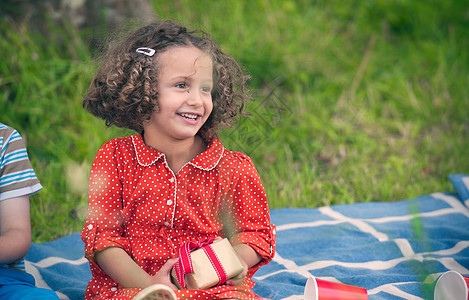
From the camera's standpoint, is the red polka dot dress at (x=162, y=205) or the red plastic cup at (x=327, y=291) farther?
the red polka dot dress at (x=162, y=205)

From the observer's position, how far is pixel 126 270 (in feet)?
5.32

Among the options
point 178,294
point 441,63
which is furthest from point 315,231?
point 441,63

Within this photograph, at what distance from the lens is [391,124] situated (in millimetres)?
3826

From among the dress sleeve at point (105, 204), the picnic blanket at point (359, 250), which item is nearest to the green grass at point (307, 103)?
the picnic blanket at point (359, 250)

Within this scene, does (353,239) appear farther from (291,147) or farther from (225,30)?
(225,30)

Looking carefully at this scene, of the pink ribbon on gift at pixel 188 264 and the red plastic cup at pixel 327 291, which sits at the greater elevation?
the pink ribbon on gift at pixel 188 264

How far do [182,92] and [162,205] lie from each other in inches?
13.8

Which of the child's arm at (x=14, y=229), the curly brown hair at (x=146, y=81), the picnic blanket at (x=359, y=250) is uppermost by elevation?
the curly brown hair at (x=146, y=81)

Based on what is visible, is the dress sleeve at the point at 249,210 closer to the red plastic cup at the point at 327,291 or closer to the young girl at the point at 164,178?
the young girl at the point at 164,178

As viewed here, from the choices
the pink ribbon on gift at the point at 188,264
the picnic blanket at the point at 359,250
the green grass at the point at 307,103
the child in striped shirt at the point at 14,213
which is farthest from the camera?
the green grass at the point at 307,103

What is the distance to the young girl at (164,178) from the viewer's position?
1.67m

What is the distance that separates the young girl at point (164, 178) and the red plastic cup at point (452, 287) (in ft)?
1.68

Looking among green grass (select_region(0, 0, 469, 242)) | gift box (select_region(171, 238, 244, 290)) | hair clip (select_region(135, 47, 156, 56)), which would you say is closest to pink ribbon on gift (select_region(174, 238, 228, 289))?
gift box (select_region(171, 238, 244, 290))

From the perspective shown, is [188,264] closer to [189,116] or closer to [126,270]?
[126,270]
